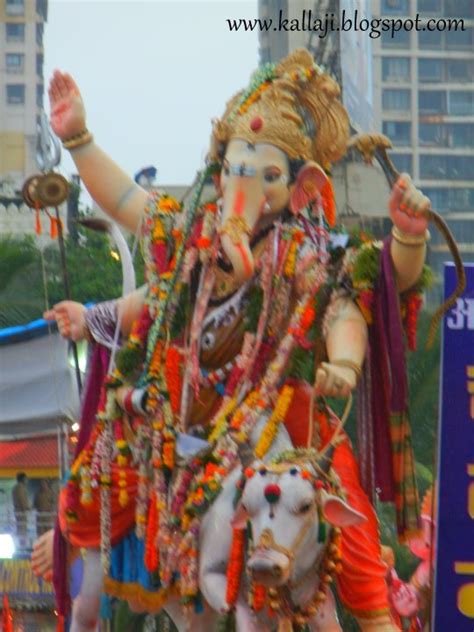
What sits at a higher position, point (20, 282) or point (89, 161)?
point (89, 161)

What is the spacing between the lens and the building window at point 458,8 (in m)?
14.7

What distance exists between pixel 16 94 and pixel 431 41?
302 cm

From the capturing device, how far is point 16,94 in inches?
648

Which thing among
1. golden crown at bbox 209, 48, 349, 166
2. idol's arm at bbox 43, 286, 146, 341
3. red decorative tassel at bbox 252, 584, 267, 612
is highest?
golden crown at bbox 209, 48, 349, 166

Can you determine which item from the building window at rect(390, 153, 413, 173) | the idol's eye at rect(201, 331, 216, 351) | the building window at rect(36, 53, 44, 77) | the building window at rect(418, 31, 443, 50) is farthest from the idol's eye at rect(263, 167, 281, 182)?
the building window at rect(418, 31, 443, 50)

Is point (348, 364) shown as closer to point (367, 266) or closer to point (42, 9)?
point (367, 266)

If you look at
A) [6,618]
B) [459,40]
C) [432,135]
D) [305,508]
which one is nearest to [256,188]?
[305,508]

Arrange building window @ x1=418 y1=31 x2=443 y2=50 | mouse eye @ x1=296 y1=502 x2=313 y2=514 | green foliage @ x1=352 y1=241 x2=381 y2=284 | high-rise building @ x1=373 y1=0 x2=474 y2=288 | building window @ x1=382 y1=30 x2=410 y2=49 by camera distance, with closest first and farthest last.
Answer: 1. mouse eye @ x1=296 y1=502 x2=313 y2=514
2. green foliage @ x1=352 y1=241 x2=381 y2=284
3. high-rise building @ x1=373 y1=0 x2=474 y2=288
4. building window @ x1=382 y1=30 x2=410 y2=49
5. building window @ x1=418 y1=31 x2=443 y2=50

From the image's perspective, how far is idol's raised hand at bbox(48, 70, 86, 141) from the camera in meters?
8.06

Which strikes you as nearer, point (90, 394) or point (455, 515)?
point (455, 515)

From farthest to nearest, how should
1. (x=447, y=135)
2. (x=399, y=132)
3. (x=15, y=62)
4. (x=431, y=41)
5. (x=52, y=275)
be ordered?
(x=15, y=62), (x=431, y=41), (x=447, y=135), (x=399, y=132), (x=52, y=275)

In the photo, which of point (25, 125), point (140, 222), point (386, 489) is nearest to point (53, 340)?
point (140, 222)

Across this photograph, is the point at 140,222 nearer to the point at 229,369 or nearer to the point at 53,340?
the point at 229,369

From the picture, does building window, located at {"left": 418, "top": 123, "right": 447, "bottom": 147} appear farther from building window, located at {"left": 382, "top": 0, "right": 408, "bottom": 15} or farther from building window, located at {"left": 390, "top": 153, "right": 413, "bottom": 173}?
building window, located at {"left": 382, "top": 0, "right": 408, "bottom": 15}
